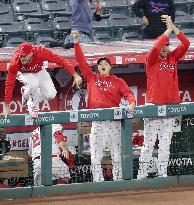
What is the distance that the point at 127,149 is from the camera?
7887mm

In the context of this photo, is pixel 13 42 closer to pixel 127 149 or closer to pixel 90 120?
pixel 90 120

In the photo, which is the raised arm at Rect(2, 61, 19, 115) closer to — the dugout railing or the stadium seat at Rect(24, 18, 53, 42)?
the dugout railing

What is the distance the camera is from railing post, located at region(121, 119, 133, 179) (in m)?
7.88

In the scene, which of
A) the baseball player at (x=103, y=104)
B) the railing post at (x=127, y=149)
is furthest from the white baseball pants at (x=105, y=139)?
the railing post at (x=127, y=149)

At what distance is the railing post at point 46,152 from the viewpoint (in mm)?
7617

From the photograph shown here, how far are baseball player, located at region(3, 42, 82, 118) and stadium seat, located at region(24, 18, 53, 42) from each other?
522 centimetres

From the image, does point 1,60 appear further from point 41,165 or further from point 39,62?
point 41,165

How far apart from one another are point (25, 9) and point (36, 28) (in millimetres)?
835

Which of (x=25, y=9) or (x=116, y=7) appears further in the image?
(x=116, y=7)

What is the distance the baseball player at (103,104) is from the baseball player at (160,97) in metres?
0.31

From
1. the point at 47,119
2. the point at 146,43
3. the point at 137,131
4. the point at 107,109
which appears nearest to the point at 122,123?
the point at 107,109

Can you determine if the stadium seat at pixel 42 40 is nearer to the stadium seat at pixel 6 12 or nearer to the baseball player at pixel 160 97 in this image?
the stadium seat at pixel 6 12

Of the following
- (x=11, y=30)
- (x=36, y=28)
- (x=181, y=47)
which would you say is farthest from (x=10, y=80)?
(x=36, y=28)

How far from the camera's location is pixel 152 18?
11.3 m
